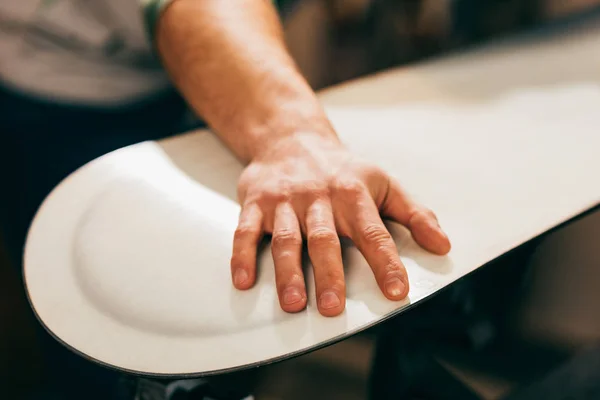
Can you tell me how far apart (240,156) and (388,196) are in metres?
0.20

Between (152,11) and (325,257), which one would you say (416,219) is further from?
(152,11)

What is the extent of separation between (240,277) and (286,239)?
0.06 meters

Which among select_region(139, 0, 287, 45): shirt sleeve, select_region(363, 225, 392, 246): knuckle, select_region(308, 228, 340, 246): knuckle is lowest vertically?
select_region(363, 225, 392, 246): knuckle

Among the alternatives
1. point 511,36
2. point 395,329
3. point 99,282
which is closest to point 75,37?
point 99,282

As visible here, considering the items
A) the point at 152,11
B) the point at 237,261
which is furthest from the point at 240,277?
the point at 152,11

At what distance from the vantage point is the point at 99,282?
473mm

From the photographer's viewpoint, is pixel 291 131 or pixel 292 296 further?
pixel 291 131

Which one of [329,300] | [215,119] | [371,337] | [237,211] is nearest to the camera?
[329,300]

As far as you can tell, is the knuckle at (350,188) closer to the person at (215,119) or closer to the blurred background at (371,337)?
the person at (215,119)

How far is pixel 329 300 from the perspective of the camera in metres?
0.44

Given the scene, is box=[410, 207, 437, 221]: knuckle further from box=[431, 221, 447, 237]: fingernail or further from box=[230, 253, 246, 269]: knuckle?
box=[230, 253, 246, 269]: knuckle

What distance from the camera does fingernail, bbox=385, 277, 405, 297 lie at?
1.46 ft

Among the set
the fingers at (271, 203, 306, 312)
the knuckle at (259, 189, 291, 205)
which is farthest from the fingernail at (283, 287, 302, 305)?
the knuckle at (259, 189, 291, 205)

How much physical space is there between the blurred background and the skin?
33 cm
